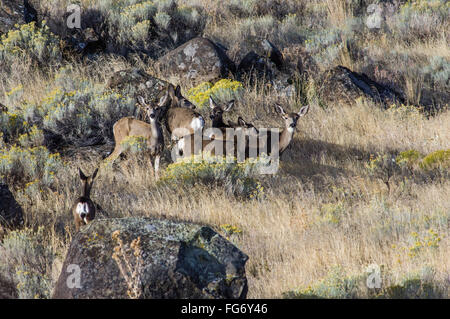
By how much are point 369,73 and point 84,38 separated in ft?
23.4

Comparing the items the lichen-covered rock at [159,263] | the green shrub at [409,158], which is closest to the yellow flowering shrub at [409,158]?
the green shrub at [409,158]

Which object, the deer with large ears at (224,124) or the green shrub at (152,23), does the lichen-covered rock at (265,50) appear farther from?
the deer with large ears at (224,124)

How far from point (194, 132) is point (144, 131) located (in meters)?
0.97

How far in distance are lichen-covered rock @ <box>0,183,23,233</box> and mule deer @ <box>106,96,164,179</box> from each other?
299cm

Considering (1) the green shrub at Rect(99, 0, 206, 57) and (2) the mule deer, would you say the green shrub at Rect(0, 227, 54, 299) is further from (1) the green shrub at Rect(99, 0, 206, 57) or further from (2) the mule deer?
(1) the green shrub at Rect(99, 0, 206, 57)

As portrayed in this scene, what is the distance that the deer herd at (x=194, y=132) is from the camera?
35.9ft

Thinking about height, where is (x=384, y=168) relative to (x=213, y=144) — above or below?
below

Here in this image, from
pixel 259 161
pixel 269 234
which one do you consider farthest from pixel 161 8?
pixel 269 234

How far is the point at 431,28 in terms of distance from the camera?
59.0 feet

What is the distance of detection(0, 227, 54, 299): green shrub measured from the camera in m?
6.34

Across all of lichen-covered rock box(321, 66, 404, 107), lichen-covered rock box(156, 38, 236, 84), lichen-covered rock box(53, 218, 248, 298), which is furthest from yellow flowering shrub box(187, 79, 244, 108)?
lichen-covered rock box(53, 218, 248, 298)

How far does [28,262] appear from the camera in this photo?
23.4 feet

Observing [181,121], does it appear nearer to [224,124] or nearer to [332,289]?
[224,124]

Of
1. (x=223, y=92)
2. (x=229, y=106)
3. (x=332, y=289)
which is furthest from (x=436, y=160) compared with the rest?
(x=332, y=289)
